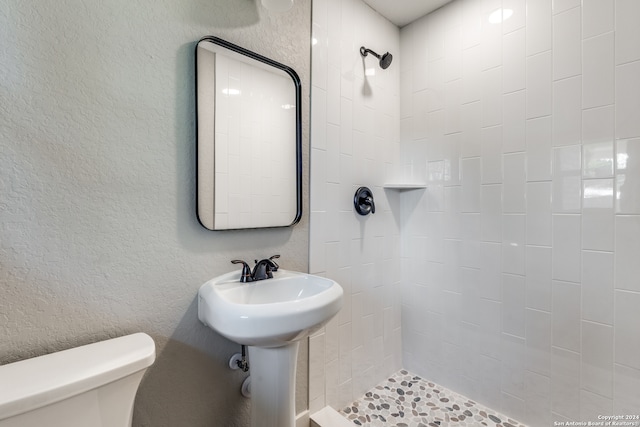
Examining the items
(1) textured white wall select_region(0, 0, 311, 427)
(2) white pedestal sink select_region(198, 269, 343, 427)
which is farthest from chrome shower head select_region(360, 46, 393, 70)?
(2) white pedestal sink select_region(198, 269, 343, 427)

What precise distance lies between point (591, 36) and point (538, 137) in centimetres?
43

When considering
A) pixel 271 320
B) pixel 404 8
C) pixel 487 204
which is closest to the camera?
pixel 271 320

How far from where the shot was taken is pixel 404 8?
68.3 inches

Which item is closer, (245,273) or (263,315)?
(263,315)

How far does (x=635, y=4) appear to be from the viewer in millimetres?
1165

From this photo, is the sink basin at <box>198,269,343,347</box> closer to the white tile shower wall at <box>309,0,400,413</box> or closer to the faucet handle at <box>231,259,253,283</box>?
the faucet handle at <box>231,259,253,283</box>

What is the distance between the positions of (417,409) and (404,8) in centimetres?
222

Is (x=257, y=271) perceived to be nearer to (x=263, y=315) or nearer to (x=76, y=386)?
(x=263, y=315)

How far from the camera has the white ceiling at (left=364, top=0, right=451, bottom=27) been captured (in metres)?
1.69

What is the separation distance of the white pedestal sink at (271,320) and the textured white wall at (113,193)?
5.5 inches

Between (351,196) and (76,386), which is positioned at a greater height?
(351,196)

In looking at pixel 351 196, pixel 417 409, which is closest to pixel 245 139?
pixel 351 196

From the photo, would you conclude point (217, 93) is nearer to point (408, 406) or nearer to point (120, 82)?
point (120, 82)

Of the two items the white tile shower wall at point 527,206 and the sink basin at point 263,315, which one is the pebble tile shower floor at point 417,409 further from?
the sink basin at point 263,315
